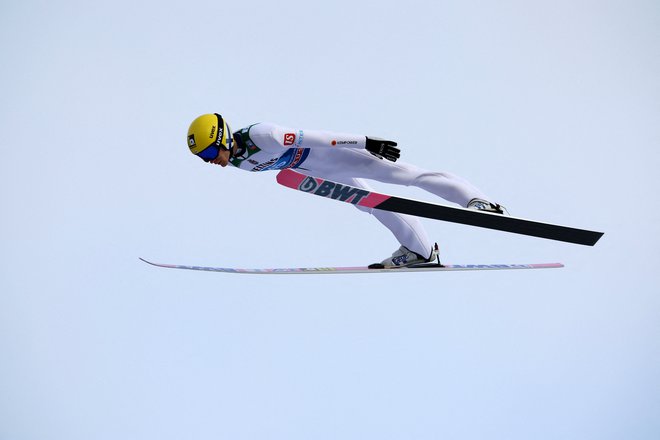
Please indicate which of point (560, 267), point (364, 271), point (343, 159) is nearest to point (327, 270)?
point (364, 271)

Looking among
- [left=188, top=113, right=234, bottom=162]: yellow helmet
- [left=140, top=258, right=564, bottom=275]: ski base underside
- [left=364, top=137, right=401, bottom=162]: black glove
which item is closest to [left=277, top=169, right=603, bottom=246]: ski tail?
[left=364, top=137, right=401, bottom=162]: black glove

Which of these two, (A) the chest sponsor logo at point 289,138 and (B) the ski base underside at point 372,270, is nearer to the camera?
(A) the chest sponsor logo at point 289,138

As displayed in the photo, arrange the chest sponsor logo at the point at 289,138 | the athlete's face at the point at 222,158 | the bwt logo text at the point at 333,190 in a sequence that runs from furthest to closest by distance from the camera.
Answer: the athlete's face at the point at 222,158 < the chest sponsor logo at the point at 289,138 < the bwt logo text at the point at 333,190

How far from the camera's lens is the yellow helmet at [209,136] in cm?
609

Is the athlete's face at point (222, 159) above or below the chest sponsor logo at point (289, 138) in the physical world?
below

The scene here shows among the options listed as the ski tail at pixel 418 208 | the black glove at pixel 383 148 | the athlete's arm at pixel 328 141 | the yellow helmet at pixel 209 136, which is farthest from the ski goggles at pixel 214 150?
the black glove at pixel 383 148

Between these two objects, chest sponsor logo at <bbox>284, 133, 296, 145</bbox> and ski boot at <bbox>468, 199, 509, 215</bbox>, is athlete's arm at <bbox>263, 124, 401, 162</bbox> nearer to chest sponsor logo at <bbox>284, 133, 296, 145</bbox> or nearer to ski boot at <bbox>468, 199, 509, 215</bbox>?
chest sponsor logo at <bbox>284, 133, 296, 145</bbox>

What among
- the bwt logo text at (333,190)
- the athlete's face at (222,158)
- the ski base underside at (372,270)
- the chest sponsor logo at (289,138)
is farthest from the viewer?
the ski base underside at (372,270)

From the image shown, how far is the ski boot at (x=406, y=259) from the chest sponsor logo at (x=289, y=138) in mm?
1795

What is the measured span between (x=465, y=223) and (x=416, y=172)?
72 centimetres

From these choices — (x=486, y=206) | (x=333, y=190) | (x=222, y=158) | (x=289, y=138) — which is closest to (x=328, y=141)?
(x=289, y=138)

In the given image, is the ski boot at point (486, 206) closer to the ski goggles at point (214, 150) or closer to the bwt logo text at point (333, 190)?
the bwt logo text at point (333, 190)

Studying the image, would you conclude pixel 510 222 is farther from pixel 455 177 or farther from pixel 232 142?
pixel 232 142

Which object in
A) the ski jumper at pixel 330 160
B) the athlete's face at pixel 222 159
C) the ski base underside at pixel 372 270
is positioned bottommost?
the ski base underside at pixel 372 270
